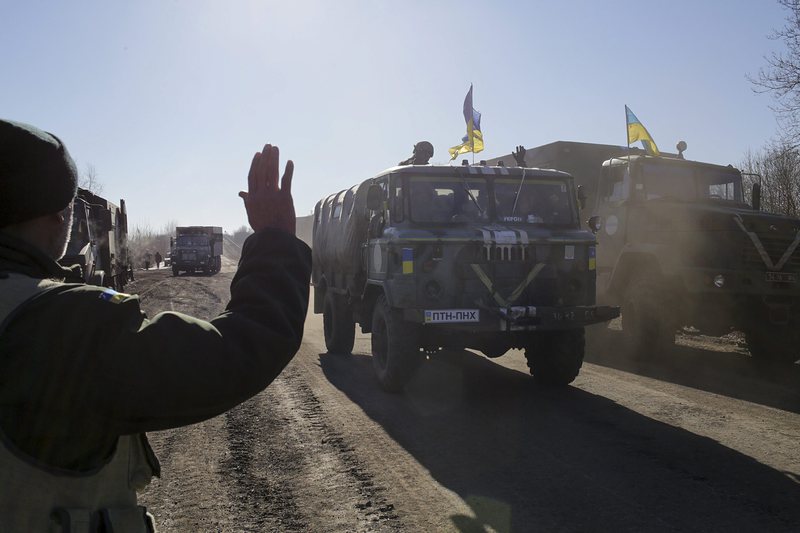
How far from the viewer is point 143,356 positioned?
1.18 metres

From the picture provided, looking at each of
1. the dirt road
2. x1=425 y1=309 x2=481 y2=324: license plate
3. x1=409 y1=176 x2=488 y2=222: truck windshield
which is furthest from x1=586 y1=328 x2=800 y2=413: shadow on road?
x1=409 y1=176 x2=488 y2=222: truck windshield

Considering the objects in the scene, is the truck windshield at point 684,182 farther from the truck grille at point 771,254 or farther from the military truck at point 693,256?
the truck grille at point 771,254

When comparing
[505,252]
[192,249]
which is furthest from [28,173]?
[192,249]

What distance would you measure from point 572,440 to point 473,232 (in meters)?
2.45

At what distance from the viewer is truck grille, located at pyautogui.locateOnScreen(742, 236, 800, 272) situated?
320 inches

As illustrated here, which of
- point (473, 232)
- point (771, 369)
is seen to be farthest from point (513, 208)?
point (771, 369)

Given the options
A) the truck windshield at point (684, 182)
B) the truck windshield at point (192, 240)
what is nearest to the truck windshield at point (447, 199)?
the truck windshield at point (684, 182)

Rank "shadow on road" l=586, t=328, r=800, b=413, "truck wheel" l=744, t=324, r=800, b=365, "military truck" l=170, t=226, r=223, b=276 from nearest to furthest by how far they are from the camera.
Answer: "shadow on road" l=586, t=328, r=800, b=413 → "truck wheel" l=744, t=324, r=800, b=365 → "military truck" l=170, t=226, r=223, b=276

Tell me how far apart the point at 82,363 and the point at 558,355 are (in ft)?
21.7

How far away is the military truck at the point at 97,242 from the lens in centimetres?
1302

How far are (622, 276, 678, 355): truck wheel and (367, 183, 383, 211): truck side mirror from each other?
399 cm

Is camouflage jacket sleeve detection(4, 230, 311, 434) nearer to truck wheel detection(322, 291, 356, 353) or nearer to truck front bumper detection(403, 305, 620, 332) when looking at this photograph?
truck front bumper detection(403, 305, 620, 332)

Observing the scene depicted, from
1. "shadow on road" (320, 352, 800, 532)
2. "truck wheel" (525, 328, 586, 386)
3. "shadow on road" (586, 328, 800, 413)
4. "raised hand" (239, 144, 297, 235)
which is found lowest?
"shadow on road" (320, 352, 800, 532)

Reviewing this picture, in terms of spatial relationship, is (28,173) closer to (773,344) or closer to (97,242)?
(773,344)
